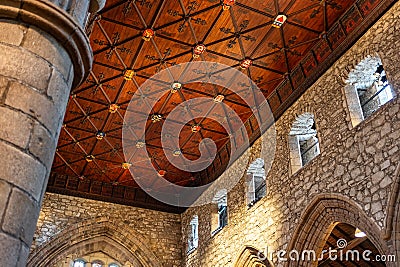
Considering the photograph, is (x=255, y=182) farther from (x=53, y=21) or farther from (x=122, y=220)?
(x=53, y=21)

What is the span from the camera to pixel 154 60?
8.39m

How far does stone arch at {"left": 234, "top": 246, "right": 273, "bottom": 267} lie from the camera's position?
27.3 ft

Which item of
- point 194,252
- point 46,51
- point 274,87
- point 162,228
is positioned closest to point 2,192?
point 46,51

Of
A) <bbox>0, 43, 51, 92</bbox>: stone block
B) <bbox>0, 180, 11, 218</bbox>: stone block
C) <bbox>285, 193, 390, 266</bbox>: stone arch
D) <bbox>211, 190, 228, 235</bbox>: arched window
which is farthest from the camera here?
<bbox>211, 190, 228, 235</bbox>: arched window

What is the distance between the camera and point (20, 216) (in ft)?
6.97

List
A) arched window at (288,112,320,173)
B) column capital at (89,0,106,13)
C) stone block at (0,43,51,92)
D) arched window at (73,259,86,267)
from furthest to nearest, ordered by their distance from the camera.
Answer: arched window at (73,259,86,267) < arched window at (288,112,320,173) < column capital at (89,0,106,13) < stone block at (0,43,51,92)

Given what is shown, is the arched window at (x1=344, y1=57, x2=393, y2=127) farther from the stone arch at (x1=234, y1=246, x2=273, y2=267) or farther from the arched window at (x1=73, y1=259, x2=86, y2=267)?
the arched window at (x1=73, y1=259, x2=86, y2=267)

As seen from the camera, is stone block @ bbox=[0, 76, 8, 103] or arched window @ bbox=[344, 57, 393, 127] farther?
arched window @ bbox=[344, 57, 393, 127]

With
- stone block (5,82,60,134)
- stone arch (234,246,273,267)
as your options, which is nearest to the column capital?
stone block (5,82,60,134)

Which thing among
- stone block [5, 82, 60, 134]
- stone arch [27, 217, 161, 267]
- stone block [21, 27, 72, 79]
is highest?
stone arch [27, 217, 161, 267]

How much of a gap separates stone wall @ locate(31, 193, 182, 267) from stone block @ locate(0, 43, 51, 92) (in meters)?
9.57

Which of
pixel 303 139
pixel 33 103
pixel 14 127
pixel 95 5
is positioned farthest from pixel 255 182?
pixel 14 127

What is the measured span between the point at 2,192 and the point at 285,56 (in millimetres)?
6853

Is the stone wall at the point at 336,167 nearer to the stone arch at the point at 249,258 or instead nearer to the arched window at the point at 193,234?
the stone arch at the point at 249,258
